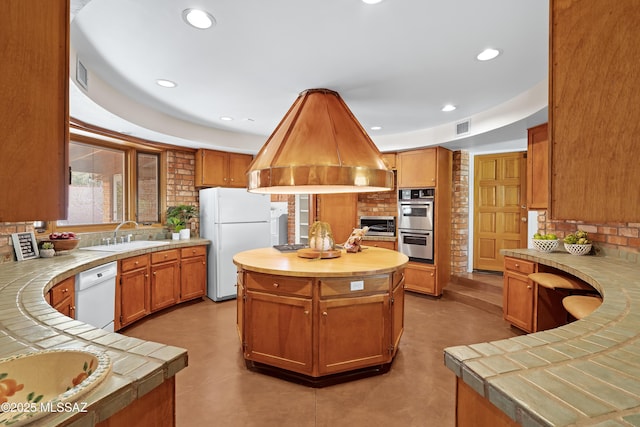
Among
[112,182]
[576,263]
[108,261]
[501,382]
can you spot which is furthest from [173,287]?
[576,263]

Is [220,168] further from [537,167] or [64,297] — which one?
[537,167]

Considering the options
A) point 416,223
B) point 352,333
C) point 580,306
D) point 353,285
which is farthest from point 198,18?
point 416,223

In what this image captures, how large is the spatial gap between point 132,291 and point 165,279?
19.5 inches

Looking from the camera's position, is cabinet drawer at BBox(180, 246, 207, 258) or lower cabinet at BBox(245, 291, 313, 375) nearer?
lower cabinet at BBox(245, 291, 313, 375)

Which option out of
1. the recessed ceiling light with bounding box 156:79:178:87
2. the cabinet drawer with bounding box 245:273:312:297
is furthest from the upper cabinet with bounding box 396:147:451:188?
the recessed ceiling light with bounding box 156:79:178:87

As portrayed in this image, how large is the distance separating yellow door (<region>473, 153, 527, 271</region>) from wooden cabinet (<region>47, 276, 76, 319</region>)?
5.35 m

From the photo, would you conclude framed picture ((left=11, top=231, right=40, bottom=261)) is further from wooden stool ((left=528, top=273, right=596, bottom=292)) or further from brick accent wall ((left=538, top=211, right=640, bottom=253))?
wooden stool ((left=528, top=273, right=596, bottom=292))

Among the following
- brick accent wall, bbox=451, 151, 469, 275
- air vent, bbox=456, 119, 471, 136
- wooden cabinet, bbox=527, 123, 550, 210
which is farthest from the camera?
brick accent wall, bbox=451, 151, 469, 275

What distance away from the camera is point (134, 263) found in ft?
11.2

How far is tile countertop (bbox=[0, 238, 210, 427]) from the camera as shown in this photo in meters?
0.70

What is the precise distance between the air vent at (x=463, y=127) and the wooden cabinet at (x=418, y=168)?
47cm

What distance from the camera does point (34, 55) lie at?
2.43 feet

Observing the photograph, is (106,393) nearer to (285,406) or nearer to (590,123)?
(590,123)

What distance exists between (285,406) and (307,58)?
2.49 m
